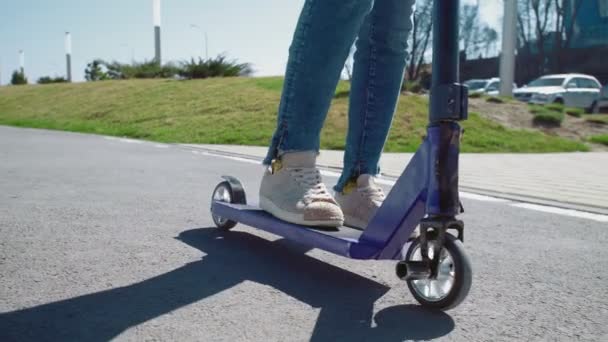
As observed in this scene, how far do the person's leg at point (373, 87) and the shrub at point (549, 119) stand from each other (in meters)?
10.4

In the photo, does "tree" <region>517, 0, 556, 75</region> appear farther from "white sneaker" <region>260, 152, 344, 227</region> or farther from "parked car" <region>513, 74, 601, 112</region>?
"white sneaker" <region>260, 152, 344, 227</region>

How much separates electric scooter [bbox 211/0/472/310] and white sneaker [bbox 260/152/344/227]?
0.83 feet

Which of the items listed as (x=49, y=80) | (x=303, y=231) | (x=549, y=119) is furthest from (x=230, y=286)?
(x=49, y=80)

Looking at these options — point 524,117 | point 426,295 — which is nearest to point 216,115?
point 524,117

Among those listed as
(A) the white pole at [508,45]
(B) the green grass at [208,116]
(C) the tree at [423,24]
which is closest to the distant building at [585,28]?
(C) the tree at [423,24]

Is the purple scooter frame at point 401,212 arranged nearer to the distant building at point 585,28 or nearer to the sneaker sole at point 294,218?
the sneaker sole at point 294,218

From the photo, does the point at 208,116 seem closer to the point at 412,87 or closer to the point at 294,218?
the point at 412,87

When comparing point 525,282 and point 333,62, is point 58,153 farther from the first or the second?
point 525,282

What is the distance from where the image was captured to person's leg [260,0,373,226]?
1959 mm

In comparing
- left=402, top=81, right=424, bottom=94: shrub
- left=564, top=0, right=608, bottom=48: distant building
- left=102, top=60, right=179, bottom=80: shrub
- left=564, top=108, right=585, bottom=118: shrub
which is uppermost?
left=564, top=0, right=608, bottom=48: distant building

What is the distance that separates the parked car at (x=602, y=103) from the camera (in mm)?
20245

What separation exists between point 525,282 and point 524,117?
429 inches

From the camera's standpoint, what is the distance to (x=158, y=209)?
10.1 ft

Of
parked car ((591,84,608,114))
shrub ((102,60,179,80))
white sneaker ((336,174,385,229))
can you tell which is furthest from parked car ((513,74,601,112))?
white sneaker ((336,174,385,229))
